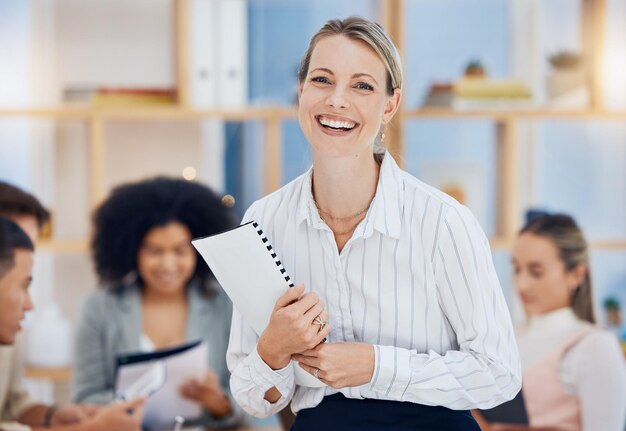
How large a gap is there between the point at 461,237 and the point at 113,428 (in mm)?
1275

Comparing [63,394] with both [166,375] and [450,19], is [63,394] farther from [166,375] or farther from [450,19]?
[450,19]

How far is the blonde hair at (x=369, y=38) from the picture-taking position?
1.19 m

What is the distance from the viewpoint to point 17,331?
2045 mm

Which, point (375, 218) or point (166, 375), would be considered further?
point (166, 375)

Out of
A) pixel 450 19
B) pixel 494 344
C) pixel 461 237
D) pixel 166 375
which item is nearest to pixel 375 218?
pixel 461 237

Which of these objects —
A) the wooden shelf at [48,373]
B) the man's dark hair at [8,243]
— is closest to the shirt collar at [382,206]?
the man's dark hair at [8,243]

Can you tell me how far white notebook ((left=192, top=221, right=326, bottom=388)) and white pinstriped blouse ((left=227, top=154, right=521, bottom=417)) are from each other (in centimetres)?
6

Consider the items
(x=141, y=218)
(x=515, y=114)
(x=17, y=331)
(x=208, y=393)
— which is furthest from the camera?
(x=515, y=114)

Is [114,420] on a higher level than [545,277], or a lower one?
lower

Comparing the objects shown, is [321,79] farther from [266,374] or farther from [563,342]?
[563,342]

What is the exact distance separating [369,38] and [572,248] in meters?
1.57

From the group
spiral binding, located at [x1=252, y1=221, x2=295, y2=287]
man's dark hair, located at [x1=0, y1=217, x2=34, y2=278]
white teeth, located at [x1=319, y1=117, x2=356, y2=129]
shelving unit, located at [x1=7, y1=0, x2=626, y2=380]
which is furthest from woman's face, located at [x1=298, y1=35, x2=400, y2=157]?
shelving unit, located at [x1=7, y1=0, x2=626, y2=380]

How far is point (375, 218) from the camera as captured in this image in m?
1.23

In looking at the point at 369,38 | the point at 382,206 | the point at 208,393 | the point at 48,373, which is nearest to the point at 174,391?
the point at 208,393
